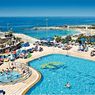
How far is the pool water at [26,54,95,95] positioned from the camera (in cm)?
2331

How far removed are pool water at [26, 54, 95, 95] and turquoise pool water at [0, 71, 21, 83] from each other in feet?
8.07

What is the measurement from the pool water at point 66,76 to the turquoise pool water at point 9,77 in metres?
2.46

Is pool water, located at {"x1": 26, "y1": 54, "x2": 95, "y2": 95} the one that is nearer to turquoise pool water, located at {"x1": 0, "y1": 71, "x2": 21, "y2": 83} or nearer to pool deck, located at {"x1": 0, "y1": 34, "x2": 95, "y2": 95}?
pool deck, located at {"x1": 0, "y1": 34, "x2": 95, "y2": 95}

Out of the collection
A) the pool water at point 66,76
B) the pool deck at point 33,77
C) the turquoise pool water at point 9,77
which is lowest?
the pool water at point 66,76

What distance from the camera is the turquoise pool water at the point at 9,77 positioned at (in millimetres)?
24828

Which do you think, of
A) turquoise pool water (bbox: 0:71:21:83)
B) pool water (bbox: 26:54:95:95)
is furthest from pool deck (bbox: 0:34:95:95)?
turquoise pool water (bbox: 0:71:21:83)

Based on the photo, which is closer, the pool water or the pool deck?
the pool deck

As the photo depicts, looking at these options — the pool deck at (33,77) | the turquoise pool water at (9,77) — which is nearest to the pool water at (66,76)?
the pool deck at (33,77)

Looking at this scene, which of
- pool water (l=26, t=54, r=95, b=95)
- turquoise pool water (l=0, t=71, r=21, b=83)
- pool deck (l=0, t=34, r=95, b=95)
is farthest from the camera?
turquoise pool water (l=0, t=71, r=21, b=83)

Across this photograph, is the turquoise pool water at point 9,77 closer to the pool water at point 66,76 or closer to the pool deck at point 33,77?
the pool deck at point 33,77

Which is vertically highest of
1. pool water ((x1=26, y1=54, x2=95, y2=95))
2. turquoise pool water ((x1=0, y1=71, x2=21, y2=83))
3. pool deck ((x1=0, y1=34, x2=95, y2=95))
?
turquoise pool water ((x1=0, y1=71, x2=21, y2=83))

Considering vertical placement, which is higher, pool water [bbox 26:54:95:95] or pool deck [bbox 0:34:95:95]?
pool deck [bbox 0:34:95:95]

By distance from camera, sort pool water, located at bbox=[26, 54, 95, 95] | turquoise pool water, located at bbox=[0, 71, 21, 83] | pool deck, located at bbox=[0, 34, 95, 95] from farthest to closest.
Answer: turquoise pool water, located at bbox=[0, 71, 21, 83]
pool water, located at bbox=[26, 54, 95, 95]
pool deck, located at bbox=[0, 34, 95, 95]

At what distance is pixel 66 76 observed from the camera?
2791 centimetres
